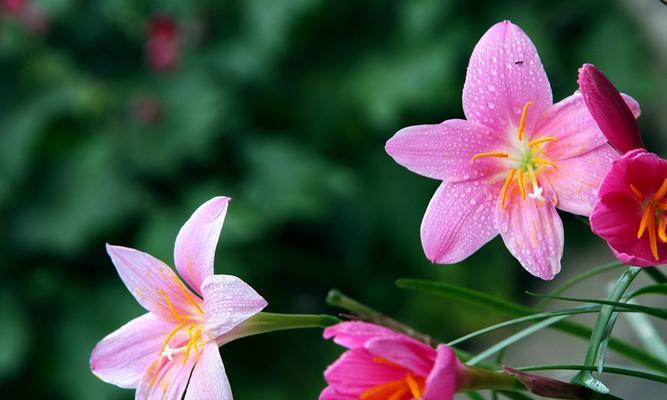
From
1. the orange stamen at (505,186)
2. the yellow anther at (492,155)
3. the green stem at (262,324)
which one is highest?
the yellow anther at (492,155)

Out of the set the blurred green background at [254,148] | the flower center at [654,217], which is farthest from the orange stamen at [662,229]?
the blurred green background at [254,148]

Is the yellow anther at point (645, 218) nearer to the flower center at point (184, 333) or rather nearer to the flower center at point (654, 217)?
the flower center at point (654, 217)

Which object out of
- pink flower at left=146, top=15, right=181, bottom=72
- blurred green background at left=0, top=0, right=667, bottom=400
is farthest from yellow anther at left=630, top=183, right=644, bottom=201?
pink flower at left=146, top=15, right=181, bottom=72

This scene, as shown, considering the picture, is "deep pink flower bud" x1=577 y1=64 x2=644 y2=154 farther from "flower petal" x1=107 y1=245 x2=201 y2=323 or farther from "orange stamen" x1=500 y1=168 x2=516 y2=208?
"flower petal" x1=107 y1=245 x2=201 y2=323

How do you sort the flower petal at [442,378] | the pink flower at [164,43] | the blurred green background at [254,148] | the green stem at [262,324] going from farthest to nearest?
the pink flower at [164,43], the blurred green background at [254,148], the green stem at [262,324], the flower petal at [442,378]

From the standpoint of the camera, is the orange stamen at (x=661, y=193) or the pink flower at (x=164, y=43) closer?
the orange stamen at (x=661, y=193)

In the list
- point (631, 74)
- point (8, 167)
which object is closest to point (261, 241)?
point (8, 167)

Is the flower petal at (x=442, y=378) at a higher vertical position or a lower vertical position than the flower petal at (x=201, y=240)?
lower

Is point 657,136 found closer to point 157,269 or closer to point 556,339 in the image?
point 556,339
